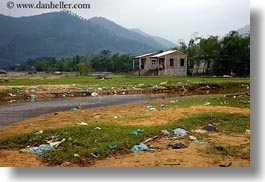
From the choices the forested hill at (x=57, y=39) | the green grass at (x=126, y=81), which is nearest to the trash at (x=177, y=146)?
the green grass at (x=126, y=81)

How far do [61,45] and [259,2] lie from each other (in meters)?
3.05

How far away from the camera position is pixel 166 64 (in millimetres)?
6070

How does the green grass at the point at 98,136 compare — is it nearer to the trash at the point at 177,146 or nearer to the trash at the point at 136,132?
the trash at the point at 136,132

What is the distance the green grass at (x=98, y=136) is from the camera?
4.51 metres

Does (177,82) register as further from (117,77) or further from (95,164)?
(95,164)

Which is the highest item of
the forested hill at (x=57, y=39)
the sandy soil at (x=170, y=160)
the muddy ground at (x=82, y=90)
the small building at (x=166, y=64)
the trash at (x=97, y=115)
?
the forested hill at (x=57, y=39)

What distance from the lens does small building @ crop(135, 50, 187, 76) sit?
19.2 ft

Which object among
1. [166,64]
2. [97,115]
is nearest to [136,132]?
[97,115]

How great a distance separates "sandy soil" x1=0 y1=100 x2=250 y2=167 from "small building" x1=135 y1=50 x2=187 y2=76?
672 millimetres

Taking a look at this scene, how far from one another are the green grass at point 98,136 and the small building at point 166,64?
1041mm

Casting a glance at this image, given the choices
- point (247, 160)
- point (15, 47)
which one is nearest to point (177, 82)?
point (247, 160)

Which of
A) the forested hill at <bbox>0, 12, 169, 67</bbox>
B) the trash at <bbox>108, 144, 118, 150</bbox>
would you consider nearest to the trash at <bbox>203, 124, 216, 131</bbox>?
the trash at <bbox>108, 144, 118, 150</bbox>

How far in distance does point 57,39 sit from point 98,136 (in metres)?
1.75

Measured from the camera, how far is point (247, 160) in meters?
4.52
